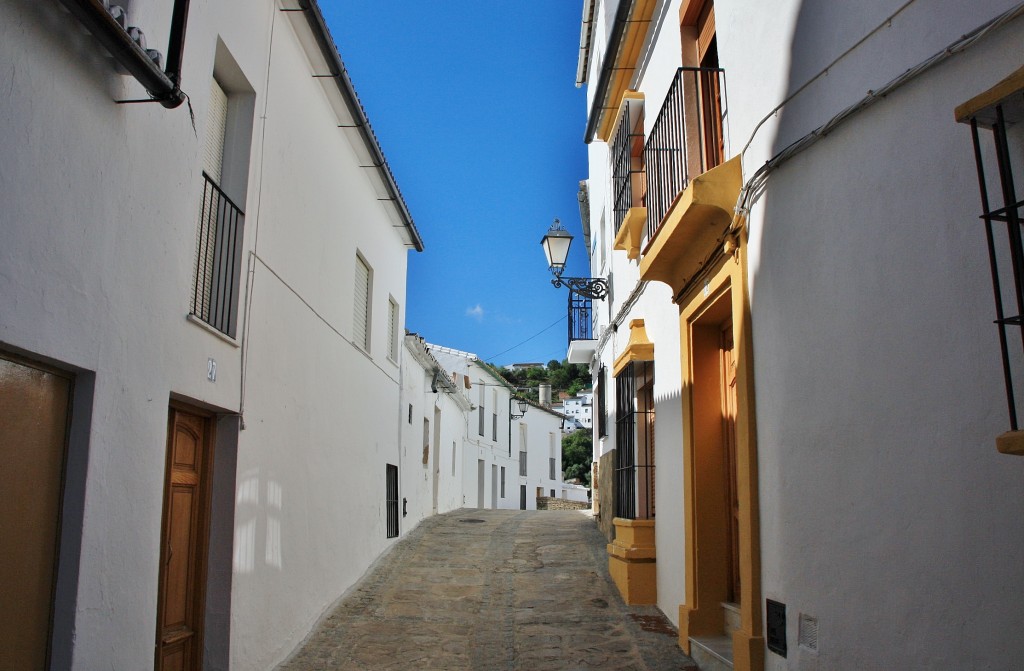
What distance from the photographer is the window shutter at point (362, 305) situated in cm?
1061

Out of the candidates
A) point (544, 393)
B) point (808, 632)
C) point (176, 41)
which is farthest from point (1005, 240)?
point (544, 393)

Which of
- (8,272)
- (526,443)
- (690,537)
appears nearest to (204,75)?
Answer: (8,272)

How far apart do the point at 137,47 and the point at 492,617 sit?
6.16 metres

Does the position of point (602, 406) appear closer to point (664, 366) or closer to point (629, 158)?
point (629, 158)

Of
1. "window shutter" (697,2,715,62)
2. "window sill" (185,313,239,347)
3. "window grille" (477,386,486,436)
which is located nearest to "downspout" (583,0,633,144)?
"window shutter" (697,2,715,62)

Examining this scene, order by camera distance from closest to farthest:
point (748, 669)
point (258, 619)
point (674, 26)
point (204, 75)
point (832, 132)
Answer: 1. point (832, 132)
2. point (748, 669)
3. point (204, 75)
4. point (258, 619)
5. point (674, 26)

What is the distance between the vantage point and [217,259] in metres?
A: 5.95

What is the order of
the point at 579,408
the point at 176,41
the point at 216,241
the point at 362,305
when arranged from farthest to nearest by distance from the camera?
the point at 579,408, the point at 362,305, the point at 216,241, the point at 176,41

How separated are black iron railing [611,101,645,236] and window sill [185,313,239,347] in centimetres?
423

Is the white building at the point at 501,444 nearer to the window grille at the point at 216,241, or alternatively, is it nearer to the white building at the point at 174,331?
the white building at the point at 174,331

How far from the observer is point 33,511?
3.77 m

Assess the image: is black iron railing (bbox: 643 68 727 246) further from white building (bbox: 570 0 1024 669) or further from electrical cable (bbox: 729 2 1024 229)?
electrical cable (bbox: 729 2 1024 229)

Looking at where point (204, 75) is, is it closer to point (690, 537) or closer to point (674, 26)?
point (674, 26)

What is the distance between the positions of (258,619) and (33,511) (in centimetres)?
290
